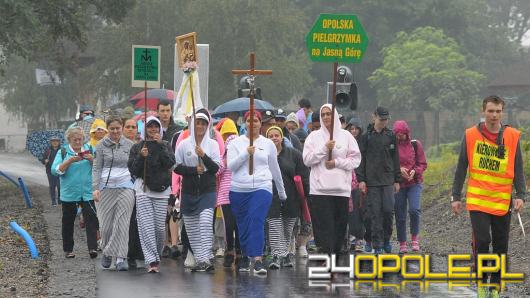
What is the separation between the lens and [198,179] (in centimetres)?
1451

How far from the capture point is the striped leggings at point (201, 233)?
47.4ft

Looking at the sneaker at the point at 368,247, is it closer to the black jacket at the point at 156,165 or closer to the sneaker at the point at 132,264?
the sneaker at the point at 132,264

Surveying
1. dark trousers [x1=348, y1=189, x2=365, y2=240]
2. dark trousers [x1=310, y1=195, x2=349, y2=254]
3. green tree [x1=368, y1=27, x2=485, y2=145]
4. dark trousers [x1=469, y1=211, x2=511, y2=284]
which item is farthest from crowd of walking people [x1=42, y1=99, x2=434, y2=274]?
green tree [x1=368, y1=27, x2=485, y2=145]

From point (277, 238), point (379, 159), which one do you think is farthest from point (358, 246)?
point (277, 238)

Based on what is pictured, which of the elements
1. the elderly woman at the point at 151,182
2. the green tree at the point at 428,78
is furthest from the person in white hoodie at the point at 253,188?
the green tree at the point at 428,78

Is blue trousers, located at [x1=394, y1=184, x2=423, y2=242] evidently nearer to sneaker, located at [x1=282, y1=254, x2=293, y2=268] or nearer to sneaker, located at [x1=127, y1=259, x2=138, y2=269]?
sneaker, located at [x1=282, y1=254, x2=293, y2=268]

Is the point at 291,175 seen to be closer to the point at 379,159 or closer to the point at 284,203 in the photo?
the point at 284,203

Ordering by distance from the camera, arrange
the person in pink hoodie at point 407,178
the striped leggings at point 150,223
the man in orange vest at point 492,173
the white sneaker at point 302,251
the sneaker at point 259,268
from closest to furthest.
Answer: the man in orange vest at point 492,173, the sneaker at point 259,268, the striped leggings at point 150,223, the white sneaker at point 302,251, the person in pink hoodie at point 407,178

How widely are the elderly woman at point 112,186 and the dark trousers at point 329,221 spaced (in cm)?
225

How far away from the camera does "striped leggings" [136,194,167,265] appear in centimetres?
1444

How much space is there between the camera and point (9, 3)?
2756 cm

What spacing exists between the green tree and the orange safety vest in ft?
174

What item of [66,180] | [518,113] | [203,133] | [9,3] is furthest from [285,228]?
[518,113]

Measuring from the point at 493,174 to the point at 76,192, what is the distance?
622 centimetres
